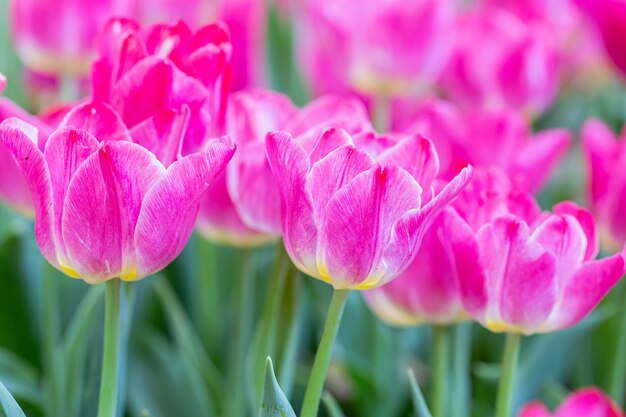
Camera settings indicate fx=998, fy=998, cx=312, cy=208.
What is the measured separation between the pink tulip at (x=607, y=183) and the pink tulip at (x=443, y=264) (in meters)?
0.13

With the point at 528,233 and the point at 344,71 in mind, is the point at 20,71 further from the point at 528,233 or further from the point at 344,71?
the point at 528,233

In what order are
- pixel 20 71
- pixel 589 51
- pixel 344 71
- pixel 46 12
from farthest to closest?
pixel 589 51 → pixel 20 71 → pixel 344 71 → pixel 46 12

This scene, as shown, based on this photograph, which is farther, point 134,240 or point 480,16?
point 480,16

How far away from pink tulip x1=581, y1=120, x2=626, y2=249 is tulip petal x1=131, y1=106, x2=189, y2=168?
30cm

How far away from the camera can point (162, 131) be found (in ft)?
1.33

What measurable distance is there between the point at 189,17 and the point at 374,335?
36 centimetres

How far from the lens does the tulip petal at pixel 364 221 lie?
0.40 metres

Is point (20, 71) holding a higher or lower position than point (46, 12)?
A: lower

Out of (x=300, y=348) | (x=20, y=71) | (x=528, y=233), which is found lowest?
(x=300, y=348)

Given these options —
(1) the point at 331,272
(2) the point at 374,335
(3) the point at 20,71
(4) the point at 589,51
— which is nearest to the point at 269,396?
(1) the point at 331,272

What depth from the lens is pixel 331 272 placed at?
41 cm

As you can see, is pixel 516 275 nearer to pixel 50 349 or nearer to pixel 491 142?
pixel 491 142

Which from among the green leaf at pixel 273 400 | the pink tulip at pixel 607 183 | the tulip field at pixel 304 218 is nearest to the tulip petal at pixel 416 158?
the tulip field at pixel 304 218

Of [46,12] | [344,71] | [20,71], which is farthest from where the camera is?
[20,71]
